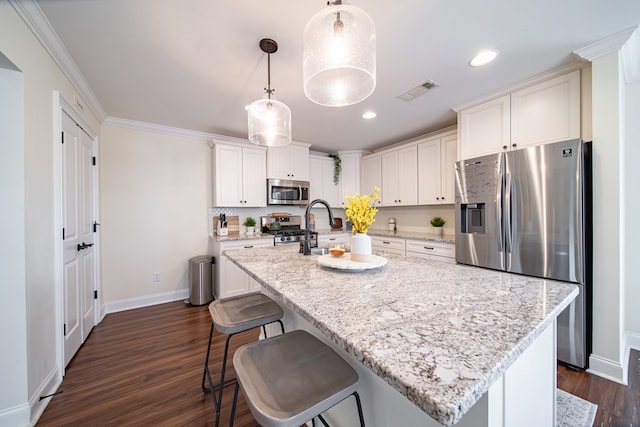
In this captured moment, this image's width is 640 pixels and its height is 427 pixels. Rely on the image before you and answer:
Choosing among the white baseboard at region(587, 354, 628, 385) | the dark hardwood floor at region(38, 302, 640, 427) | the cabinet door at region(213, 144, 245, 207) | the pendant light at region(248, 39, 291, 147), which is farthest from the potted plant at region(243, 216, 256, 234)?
the white baseboard at region(587, 354, 628, 385)

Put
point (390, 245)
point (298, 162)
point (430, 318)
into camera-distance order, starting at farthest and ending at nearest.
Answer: point (298, 162)
point (390, 245)
point (430, 318)

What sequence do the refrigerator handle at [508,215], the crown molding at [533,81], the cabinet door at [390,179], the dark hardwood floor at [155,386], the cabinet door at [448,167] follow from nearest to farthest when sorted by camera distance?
the dark hardwood floor at [155,386] < the crown molding at [533,81] < the refrigerator handle at [508,215] < the cabinet door at [448,167] < the cabinet door at [390,179]

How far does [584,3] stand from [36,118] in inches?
139

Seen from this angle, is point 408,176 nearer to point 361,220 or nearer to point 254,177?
point 254,177

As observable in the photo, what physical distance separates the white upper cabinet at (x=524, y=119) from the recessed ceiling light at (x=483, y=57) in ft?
2.19

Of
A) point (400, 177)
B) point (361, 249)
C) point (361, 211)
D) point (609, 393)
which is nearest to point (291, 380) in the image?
point (361, 249)

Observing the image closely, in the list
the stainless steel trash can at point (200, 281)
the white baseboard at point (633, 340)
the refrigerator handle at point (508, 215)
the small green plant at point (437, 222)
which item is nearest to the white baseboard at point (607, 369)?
the white baseboard at point (633, 340)

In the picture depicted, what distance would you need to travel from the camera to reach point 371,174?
4539 millimetres

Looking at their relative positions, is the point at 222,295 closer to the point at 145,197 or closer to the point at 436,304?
the point at 145,197

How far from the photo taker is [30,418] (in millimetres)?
1457

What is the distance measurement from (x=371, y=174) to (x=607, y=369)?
3527 millimetres

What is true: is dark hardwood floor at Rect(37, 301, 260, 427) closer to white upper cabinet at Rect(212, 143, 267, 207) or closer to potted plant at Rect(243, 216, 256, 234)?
potted plant at Rect(243, 216, 256, 234)

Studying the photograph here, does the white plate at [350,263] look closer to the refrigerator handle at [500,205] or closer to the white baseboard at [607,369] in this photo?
the refrigerator handle at [500,205]

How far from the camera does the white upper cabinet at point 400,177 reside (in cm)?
378
